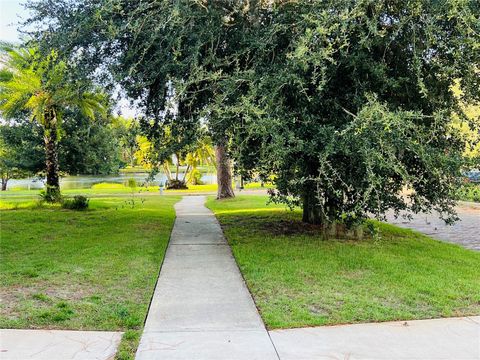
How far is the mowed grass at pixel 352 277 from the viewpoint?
4.76 metres

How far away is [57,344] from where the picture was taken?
3844 millimetres

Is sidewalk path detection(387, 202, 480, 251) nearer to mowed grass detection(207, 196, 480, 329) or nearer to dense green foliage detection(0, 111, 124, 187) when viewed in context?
mowed grass detection(207, 196, 480, 329)

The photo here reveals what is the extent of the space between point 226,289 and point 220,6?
5.26 metres

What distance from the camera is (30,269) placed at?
6.39m

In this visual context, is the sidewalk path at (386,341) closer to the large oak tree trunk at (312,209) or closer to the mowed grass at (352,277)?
the mowed grass at (352,277)

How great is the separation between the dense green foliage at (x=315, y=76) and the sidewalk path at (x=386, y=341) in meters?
2.10

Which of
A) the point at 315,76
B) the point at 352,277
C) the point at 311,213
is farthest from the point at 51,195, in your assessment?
the point at 352,277

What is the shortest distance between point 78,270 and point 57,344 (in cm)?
267

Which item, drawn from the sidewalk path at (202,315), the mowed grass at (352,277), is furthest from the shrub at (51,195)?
the sidewalk path at (202,315)

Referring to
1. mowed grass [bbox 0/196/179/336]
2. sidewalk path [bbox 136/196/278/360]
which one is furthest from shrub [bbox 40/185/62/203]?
sidewalk path [bbox 136/196/278/360]

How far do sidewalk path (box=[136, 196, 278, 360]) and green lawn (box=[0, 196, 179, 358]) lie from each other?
188 millimetres

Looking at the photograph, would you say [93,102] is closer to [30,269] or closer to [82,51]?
[82,51]

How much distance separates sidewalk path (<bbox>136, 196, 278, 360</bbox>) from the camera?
12.3ft

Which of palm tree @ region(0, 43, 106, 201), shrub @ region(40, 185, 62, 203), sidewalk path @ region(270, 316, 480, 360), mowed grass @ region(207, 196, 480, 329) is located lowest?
sidewalk path @ region(270, 316, 480, 360)
